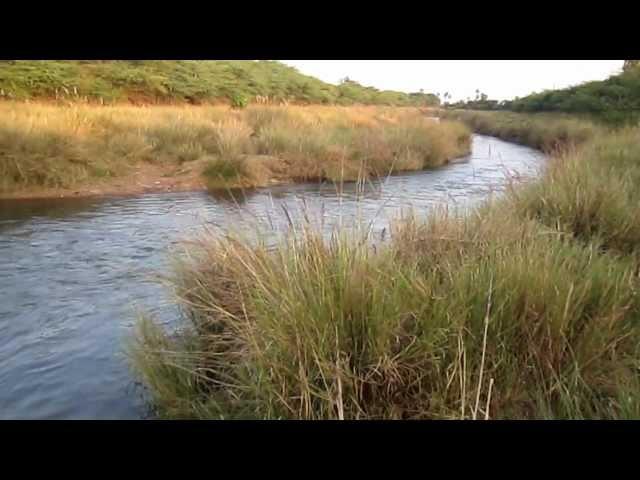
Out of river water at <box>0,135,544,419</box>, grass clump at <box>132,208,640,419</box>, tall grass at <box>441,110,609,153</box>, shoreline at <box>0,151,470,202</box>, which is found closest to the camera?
grass clump at <box>132,208,640,419</box>

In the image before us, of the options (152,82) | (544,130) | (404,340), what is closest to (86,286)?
(404,340)

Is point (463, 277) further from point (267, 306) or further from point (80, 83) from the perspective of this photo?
point (80, 83)

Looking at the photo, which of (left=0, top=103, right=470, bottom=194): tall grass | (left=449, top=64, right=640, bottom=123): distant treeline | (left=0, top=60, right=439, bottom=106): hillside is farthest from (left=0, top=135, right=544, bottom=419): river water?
(left=0, top=60, right=439, bottom=106): hillside

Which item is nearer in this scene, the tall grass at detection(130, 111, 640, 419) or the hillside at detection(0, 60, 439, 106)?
the tall grass at detection(130, 111, 640, 419)

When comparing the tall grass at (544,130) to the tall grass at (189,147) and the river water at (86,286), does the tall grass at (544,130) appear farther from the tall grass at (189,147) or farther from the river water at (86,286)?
the river water at (86,286)

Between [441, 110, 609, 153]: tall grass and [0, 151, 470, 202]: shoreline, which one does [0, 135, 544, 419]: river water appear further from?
[441, 110, 609, 153]: tall grass

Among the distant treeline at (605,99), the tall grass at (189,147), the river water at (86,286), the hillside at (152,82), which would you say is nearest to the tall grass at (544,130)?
the distant treeline at (605,99)

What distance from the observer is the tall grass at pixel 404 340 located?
7.16 ft

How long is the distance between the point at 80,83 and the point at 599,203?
2179 centimetres

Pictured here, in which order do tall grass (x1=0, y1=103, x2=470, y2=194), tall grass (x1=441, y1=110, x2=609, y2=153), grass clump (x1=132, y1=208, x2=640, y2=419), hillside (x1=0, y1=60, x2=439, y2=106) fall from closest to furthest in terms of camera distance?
grass clump (x1=132, y1=208, x2=640, y2=419)
tall grass (x1=0, y1=103, x2=470, y2=194)
tall grass (x1=441, y1=110, x2=609, y2=153)
hillside (x1=0, y1=60, x2=439, y2=106)

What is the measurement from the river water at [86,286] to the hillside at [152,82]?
43.5 ft

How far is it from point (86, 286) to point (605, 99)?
2182 cm

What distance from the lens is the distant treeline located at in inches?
666

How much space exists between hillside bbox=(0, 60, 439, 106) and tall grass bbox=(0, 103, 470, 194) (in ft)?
23.1
